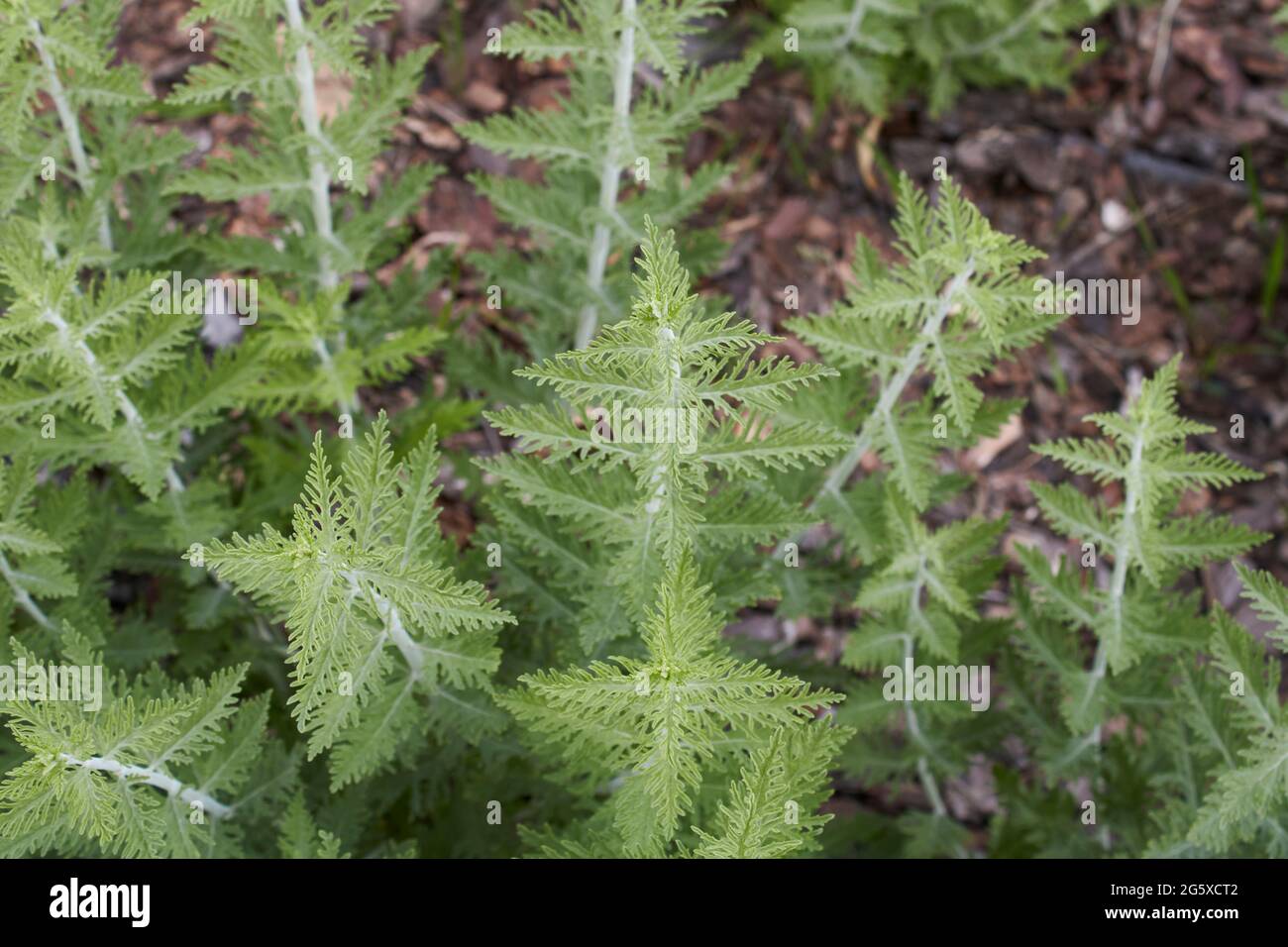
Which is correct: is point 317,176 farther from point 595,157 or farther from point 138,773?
point 138,773

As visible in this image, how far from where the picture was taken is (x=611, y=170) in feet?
12.0

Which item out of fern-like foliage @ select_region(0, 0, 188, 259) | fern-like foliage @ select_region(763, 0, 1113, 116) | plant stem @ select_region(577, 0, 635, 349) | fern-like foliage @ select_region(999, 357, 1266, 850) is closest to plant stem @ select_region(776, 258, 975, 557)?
fern-like foliage @ select_region(999, 357, 1266, 850)

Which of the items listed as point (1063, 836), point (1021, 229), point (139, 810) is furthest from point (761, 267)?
point (139, 810)

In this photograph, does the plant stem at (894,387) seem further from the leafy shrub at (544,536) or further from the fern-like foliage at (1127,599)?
the fern-like foliage at (1127,599)

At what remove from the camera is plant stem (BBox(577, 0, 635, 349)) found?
134 inches

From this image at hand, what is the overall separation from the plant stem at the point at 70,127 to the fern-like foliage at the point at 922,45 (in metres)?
2.90

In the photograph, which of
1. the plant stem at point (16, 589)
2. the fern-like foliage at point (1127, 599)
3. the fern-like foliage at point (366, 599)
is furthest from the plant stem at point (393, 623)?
the fern-like foliage at point (1127, 599)

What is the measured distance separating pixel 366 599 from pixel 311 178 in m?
1.58

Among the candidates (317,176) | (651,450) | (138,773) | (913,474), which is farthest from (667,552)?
(317,176)

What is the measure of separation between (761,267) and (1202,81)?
2.59m

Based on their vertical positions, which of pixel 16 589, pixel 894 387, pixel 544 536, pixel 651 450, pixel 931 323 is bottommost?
pixel 16 589

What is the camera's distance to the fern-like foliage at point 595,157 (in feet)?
11.2

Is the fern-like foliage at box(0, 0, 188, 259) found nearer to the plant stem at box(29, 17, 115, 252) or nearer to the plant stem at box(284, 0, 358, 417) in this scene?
the plant stem at box(29, 17, 115, 252)

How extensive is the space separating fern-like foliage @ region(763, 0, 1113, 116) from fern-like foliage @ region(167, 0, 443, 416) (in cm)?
220
